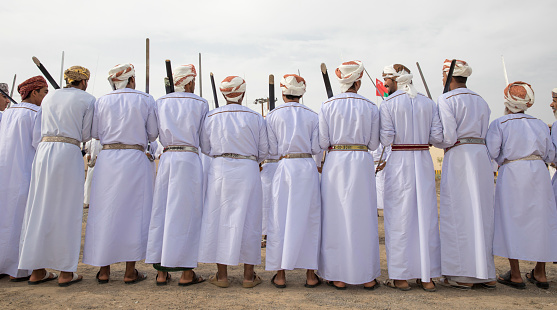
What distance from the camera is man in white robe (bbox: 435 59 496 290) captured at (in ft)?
14.1

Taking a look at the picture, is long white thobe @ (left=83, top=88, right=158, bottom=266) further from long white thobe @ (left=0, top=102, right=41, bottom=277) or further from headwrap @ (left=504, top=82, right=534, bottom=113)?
headwrap @ (left=504, top=82, right=534, bottom=113)

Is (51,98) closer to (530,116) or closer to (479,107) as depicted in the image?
(479,107)

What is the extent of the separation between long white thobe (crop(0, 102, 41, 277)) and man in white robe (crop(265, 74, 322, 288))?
2.67 m

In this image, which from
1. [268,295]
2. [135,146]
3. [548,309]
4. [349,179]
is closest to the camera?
[548,309]

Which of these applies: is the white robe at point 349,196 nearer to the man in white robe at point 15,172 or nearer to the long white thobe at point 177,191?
the long white thobe at point 177,191

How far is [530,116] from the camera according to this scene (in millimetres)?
4711

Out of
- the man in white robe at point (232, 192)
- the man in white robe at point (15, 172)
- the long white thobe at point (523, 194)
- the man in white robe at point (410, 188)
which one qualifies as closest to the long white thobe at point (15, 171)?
the man in white robe at point (15, 172)

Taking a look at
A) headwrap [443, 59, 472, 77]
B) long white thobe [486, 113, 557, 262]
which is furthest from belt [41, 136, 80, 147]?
long white thobe [486, 113, 557, 262]

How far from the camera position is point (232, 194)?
175 inches

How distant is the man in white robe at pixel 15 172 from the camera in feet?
15.2

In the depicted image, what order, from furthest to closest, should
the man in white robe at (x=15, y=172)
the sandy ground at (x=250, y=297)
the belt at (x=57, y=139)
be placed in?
the man in white robe at (x=15, y=172)
the belt at (x=57, y=139)
the sandy ground at (x=250, y=297)

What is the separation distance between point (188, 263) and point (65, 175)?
5.08 feet

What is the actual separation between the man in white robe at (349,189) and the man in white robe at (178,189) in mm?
1333

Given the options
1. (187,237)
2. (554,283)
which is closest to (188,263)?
(187,237)
